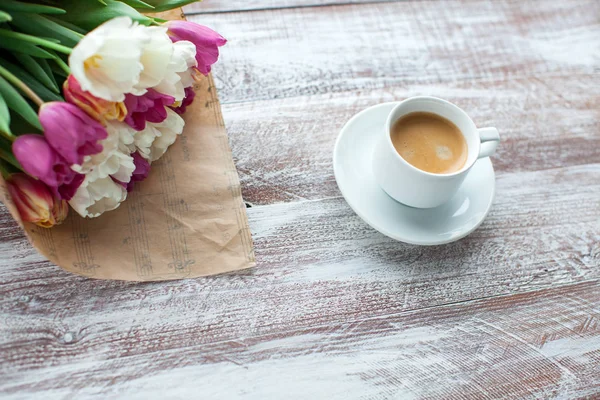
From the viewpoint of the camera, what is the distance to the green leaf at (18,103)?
56 centimetres

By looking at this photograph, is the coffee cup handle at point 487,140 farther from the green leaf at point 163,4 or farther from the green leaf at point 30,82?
the green leaf at point 30,82

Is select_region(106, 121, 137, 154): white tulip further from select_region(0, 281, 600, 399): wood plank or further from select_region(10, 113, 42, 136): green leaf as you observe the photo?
select_region(0, 281, 600, 399): wood plank

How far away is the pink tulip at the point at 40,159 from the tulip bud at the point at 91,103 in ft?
0.16

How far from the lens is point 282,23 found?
0.91 metres

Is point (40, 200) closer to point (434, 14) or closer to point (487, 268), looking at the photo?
point (487, 268)

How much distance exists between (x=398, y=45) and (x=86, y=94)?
0.55 meters

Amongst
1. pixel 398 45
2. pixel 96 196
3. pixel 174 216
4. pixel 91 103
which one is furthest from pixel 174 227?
pixel 398 45

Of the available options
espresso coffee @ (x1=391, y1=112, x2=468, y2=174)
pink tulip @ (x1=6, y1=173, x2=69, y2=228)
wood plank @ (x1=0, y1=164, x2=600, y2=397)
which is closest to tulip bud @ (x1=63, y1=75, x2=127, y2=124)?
pink tulip @ (x1=6, y1=173, x2=69, y2=228)

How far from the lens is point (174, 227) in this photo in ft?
2.40

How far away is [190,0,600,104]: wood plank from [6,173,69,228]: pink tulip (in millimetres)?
317

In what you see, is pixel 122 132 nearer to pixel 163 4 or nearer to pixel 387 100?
pixel 163 4

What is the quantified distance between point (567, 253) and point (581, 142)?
198 mm

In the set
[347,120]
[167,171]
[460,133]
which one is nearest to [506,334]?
[460,133]

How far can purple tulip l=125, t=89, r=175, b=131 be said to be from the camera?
1.92ft
